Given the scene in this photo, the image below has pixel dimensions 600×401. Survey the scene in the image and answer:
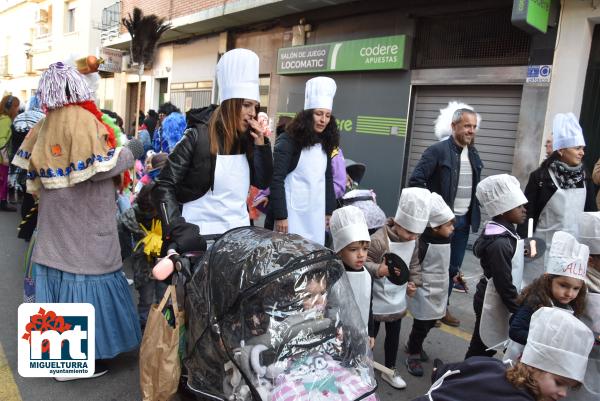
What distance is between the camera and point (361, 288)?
9.32 feet

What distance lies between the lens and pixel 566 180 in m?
4.09

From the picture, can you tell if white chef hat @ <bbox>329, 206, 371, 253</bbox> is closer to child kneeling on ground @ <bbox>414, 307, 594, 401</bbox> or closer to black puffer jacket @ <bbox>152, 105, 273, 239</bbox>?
black puffer jacket @ <bbox>152, 105, 273, 239</bbox>

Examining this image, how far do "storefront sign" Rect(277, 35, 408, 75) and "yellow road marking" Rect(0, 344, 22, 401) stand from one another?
26.2ft

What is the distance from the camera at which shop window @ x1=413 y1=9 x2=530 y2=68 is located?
303 inches

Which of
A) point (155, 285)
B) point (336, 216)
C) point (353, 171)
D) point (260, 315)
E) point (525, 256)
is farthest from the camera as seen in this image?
point (353, 171)

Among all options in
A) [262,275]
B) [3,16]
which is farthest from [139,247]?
[3,16]

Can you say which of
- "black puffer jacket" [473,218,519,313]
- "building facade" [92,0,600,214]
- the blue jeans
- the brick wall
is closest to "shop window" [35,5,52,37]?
the brick wall

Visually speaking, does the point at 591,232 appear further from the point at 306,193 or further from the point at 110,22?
the point at 110,22

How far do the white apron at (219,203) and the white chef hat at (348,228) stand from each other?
635 millimetres

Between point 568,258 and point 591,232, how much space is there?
50cm

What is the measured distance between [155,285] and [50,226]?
103 centimetres

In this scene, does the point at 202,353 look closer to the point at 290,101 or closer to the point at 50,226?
the point at 50,226

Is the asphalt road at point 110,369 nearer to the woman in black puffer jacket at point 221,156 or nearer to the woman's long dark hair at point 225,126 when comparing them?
the woman in black puffer jacket at point 221,156

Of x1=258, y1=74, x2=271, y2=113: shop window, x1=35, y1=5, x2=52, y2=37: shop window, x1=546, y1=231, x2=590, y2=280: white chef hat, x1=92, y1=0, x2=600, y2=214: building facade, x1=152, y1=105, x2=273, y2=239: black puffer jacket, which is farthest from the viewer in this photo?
x1=35, y1=5, x2=52, y2=37: shop window
